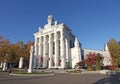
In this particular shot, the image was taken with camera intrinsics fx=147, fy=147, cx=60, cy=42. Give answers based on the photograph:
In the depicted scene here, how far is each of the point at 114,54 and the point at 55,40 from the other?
93.4 feet

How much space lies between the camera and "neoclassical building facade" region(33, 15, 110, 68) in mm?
66750

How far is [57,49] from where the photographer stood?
70.3 meters

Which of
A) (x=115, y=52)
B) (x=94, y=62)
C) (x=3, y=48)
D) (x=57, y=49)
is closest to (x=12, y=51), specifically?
(x=3, y=48)

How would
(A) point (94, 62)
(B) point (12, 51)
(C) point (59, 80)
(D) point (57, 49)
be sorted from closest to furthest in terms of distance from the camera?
(C) point (59, 80)
(A) point (94, 62)
(B) point (12, 51)
(D) point (57, 49)

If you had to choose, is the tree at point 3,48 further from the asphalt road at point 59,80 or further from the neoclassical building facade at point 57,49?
the asphalt road at point 59,80

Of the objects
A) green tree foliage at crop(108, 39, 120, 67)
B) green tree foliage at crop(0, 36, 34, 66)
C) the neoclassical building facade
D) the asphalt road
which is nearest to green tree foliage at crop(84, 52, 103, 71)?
green tree foliage at crop(108, 39, 120, 67)

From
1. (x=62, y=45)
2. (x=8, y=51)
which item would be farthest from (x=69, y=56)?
(x=8, y=51)

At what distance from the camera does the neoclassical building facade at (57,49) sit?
66750 mm

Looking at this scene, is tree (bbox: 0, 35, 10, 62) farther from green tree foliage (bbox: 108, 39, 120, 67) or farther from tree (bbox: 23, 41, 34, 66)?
green tree foliage (bbox: 108, 39, 120, 67)

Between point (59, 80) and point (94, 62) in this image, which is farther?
point (94, 62)

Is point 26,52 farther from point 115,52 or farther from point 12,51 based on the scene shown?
point 115,52

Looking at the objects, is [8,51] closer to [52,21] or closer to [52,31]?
[52,31]

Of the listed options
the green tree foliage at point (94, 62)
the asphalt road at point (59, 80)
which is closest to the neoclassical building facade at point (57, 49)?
the green tree foliage at point (94, 62)

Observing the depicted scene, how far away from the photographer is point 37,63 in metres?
78.2
